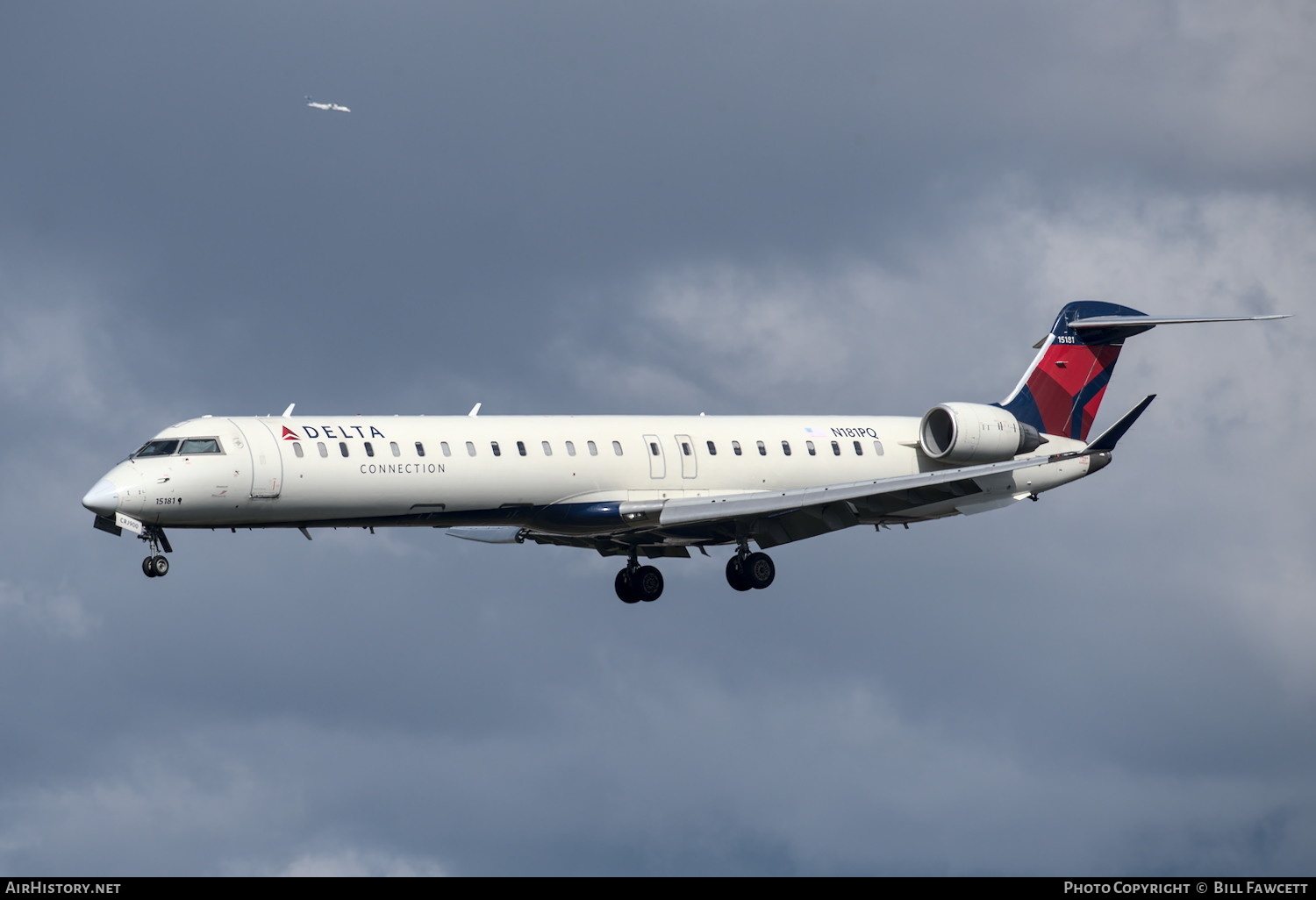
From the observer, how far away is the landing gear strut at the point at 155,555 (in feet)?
130

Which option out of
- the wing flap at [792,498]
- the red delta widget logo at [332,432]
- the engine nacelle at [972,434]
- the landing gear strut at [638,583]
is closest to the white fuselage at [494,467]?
the red delta widget logo at [332,432]

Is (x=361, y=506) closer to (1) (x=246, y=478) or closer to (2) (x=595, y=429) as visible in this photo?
(1) (x=246, y=478)

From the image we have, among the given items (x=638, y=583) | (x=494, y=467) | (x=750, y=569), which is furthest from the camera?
(x=638, y=583)

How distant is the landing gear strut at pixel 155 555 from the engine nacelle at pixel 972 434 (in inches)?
831

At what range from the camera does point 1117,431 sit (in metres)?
45.6

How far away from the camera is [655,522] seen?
4516cm

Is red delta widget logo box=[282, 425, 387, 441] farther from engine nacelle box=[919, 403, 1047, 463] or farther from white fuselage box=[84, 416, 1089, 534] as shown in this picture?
engine nacelle box=[919, 403, 1047, 463]

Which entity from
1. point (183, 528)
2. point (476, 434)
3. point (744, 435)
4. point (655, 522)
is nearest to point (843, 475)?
point (744, 435)

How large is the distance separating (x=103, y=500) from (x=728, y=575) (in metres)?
16.9

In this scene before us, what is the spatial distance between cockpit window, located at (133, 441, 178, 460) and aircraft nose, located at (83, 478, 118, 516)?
1221mm

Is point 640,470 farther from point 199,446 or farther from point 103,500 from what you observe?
point 103,500

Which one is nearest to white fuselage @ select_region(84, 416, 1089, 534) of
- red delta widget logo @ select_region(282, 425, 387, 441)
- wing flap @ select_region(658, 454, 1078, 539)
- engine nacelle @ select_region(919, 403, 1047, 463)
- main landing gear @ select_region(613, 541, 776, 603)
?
red delta widget logo @ select_region(282, 425, 387, 441)

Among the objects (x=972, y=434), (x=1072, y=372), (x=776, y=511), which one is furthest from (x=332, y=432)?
(x=1072, y=372)

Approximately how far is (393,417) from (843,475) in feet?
42.4
